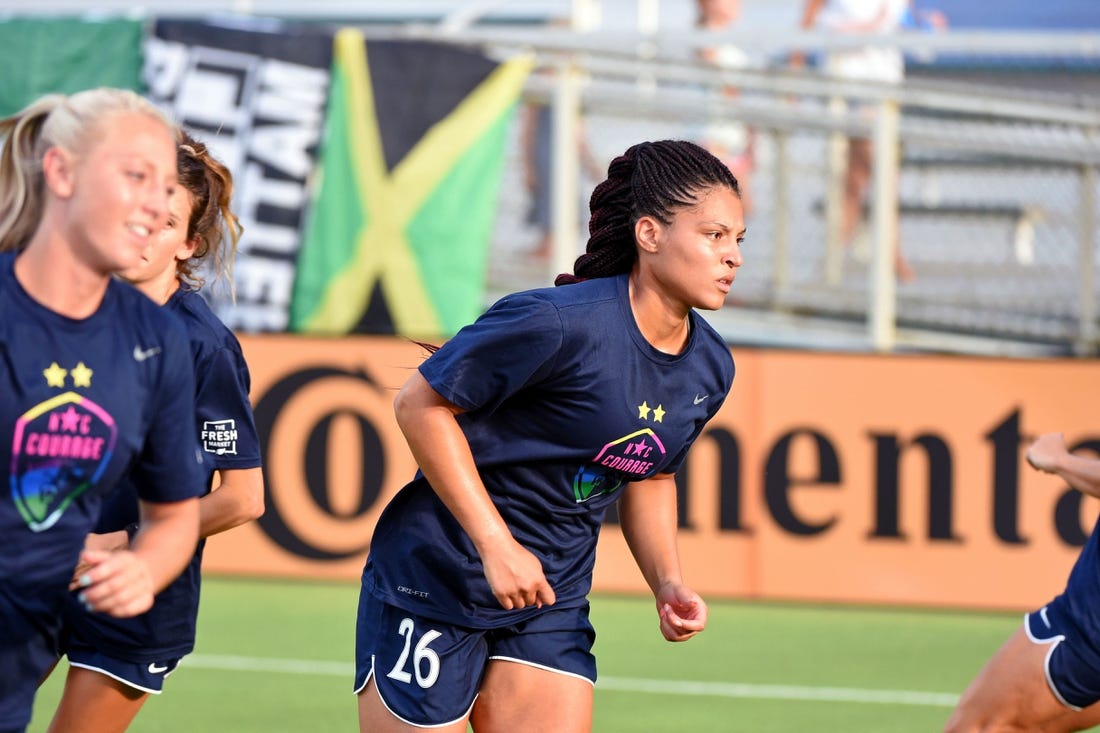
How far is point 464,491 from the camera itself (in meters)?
4.20

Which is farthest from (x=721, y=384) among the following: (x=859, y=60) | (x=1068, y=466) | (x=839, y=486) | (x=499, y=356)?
(x=859, y=60)

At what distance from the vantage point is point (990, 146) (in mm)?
10773

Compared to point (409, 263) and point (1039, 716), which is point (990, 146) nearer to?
point (409, 263)

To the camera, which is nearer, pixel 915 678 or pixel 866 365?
pixel 915 678

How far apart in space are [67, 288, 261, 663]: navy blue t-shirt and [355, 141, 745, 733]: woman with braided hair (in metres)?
0.43

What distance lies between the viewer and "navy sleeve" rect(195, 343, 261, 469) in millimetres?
4457

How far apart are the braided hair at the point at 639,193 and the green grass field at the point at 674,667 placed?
2.84 metres

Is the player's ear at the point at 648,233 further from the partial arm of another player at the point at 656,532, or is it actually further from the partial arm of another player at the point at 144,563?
the partial arm of another player at the point at 144,563

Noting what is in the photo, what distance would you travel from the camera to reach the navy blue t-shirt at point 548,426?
4.24 m

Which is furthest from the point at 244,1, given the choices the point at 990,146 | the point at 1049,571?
the point at 1049,571

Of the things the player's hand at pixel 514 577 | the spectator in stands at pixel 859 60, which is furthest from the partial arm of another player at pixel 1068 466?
the spectator in stands at pixel 859 60

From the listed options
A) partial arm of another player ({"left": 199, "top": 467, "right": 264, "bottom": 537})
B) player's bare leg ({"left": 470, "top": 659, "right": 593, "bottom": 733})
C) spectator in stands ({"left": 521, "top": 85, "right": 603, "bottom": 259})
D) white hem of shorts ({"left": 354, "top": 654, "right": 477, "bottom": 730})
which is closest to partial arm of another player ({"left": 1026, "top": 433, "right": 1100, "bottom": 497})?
player's bare leg ({"left": 470, "top": 659, "right": 593, "bottom": 733})

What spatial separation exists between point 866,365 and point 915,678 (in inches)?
87.2

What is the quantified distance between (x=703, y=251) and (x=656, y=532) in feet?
2.67
